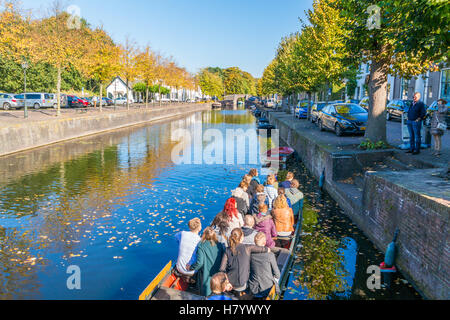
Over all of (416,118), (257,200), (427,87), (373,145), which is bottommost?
(257,200)

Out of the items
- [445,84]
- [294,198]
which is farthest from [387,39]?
[445,84]

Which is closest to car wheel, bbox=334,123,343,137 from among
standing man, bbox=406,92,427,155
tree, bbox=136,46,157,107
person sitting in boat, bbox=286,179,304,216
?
standing man, bbox=406,92,427,155

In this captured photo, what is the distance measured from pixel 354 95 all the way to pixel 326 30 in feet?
96.6

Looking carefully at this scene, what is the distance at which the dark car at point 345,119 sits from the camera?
67.5 feet

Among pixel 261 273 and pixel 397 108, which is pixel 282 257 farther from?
pixel 397 108

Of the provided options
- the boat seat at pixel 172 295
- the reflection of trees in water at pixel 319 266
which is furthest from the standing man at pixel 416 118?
the boat seat at pixel 172 295

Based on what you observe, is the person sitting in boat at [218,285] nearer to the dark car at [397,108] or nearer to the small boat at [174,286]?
the small boat at [174,286]

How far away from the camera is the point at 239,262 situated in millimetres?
6281

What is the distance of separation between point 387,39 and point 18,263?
13.4m

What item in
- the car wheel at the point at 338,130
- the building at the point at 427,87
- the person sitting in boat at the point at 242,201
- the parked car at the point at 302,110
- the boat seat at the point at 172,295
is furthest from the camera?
the parked car at the point at 302,110

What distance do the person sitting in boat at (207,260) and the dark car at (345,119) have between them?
16148 mm

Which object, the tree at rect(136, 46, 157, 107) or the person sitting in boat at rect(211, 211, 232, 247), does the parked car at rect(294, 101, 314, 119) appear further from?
the person sitting in boat at rect(211, 211, 232, 247)

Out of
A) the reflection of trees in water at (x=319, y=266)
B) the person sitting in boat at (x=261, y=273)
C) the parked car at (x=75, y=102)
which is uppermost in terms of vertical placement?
the parked car at (x=75, y=102)

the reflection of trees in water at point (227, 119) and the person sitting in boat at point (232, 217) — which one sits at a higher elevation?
the reflection of trees in water at point (227, 119)
